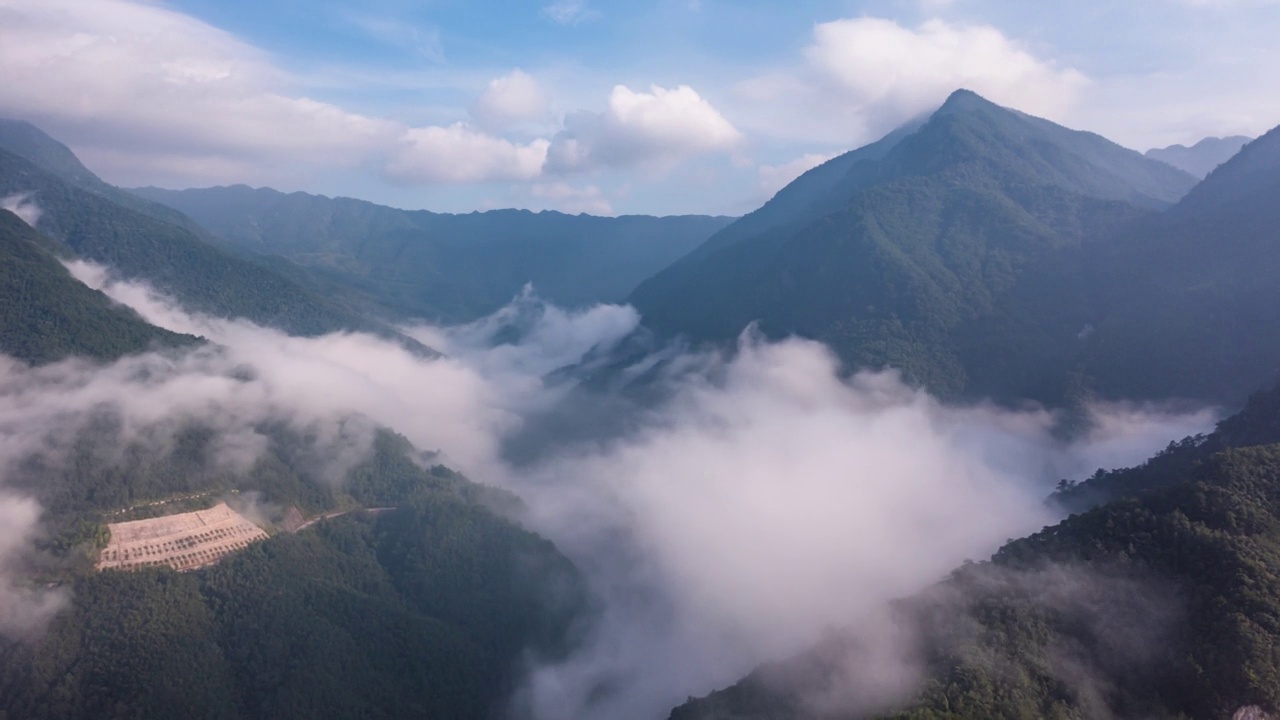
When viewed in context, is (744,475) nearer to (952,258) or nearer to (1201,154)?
(952,258)

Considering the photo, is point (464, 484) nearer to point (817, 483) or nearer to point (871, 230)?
point (817, 483)

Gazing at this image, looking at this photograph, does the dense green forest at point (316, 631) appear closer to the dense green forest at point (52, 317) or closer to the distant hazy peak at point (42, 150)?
the dense green forest at point (52, 317)

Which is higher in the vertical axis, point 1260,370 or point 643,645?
point 1260,370

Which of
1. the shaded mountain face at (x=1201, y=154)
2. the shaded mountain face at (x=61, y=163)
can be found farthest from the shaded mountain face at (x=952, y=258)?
the shaded mountain face at (x=61, y=163)

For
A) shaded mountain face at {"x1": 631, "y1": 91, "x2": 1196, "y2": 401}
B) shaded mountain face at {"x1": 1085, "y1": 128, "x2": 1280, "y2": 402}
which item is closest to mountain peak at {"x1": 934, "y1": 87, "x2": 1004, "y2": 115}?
shaded mountain face at {"x1": 631, "y1": 91, "x2": 1196, "y2": 401}

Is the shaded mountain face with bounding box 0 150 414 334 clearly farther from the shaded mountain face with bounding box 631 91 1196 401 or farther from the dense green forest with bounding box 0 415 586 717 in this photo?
the shaded mountain face with bounding box 631 91 1196 401

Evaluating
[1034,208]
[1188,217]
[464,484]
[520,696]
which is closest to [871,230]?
[1034,208]
